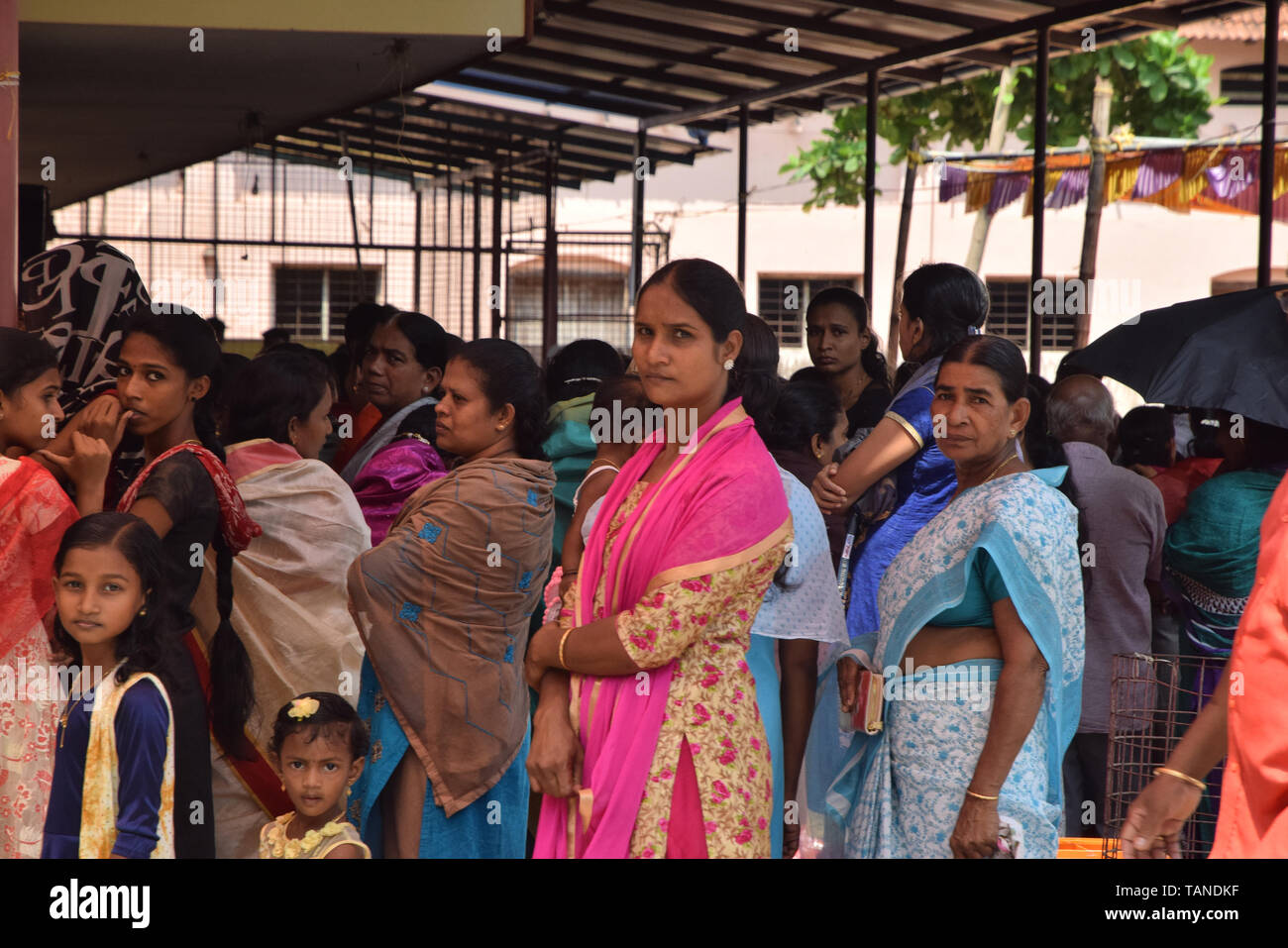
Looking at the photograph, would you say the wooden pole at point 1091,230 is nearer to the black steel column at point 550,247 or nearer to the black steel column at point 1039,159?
the black steel column at point 1039,159

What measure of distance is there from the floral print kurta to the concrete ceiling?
3.08 meters

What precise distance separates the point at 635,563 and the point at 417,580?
96 cm

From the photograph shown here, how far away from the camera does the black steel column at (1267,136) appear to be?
19.0 feet

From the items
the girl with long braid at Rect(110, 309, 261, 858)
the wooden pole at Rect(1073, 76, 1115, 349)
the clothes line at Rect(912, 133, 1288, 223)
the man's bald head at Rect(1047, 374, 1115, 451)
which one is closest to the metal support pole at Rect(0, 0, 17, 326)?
the girl with long braid at Rect(110, 309, 261, 858)

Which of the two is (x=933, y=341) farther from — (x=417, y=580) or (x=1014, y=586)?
(x=417, y=580)

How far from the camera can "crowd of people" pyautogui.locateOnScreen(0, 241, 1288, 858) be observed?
8.02 feet

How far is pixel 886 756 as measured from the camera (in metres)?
2.96

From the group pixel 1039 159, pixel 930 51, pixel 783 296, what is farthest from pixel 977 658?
pixel 783 296

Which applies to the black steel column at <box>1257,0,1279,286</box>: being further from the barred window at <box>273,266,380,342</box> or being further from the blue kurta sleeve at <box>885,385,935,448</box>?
the barred window at <box>273,266,380,342</box>

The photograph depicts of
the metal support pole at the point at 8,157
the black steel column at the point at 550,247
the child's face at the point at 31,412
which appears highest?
the black steel column at the point at 550,247

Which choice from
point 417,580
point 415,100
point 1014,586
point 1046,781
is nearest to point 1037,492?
point 1014,586

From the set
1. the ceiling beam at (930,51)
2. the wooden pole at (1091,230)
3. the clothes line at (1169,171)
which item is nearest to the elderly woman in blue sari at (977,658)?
the ceiling beam at (930,51)

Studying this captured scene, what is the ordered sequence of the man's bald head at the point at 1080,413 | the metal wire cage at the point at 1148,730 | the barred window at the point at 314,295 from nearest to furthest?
the metal wire cage at the point at 1148,730 → the man's bald head at the point at 1080,413 → the barred window at the point at 314,295

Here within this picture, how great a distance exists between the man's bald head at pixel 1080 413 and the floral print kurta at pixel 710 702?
2.98 metres
